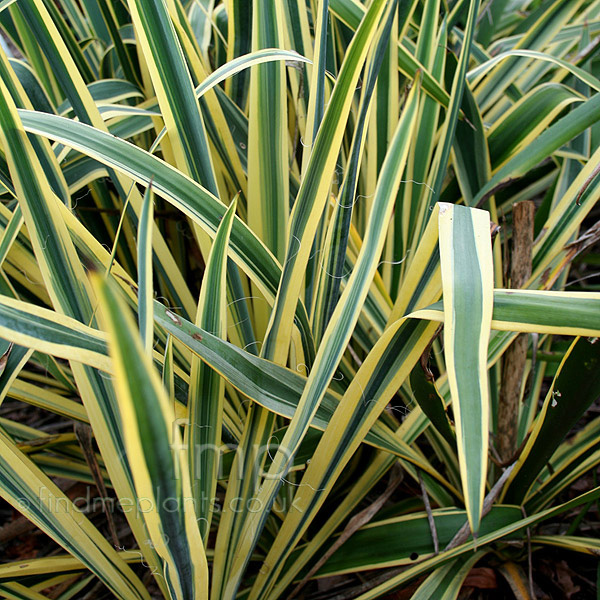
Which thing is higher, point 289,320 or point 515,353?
point 289,320

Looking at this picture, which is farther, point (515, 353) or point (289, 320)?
point (515, 353)

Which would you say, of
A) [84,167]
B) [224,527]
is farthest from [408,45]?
[224,527]

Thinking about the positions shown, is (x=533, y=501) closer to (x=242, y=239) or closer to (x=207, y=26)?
(x=242, y=239)

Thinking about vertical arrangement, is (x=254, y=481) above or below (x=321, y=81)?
below

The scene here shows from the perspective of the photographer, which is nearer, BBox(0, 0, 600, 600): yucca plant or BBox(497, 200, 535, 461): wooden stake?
BBox(0, 0, 600, 600): yucca plant

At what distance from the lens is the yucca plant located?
0.36m

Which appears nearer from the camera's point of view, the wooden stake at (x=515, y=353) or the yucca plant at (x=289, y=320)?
the yucca plant at (x=289, y=320)

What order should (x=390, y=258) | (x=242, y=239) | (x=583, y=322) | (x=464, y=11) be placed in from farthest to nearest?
(x=464, y=11) → (x=390, y=258) → (x=242, y=239) → (x=583, y=322)

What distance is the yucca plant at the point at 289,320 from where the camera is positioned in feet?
1.17

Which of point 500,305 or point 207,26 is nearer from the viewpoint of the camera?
point 500,305

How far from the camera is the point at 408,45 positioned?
2.79ft

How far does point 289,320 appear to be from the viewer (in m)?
0.48

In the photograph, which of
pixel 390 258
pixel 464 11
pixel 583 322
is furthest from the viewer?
pixel 464 11

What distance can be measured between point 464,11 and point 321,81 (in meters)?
0.54
